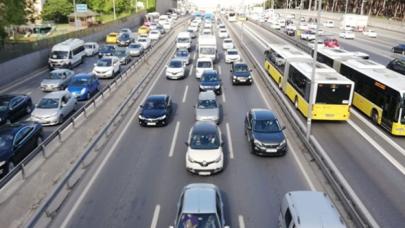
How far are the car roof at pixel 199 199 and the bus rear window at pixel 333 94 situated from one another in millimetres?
12512

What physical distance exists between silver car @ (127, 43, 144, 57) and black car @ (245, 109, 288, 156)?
1270 inches

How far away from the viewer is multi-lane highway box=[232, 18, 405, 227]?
49.9ft

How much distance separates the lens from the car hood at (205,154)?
57.5 feet

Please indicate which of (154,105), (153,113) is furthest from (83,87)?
→ (153,113)

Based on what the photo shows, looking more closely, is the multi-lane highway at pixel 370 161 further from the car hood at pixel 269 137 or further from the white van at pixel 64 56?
the white van at pixel 64 56

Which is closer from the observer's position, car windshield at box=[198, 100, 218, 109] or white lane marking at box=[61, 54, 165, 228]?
white lane marking at box=[61, 54, 165, 228]

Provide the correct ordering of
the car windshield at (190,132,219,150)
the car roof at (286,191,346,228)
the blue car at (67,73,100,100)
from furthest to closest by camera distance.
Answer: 1. the blue car at (67,73,100,100)
2. the car windshield at (190,132,219,150)
3. the car roof at (286,191,346,228)

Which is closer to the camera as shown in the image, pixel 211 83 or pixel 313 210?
pixel 313 210

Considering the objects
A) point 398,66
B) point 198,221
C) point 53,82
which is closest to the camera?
point 198,221

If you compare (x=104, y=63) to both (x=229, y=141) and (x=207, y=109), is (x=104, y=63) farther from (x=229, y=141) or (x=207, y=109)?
(x=229, y=141)

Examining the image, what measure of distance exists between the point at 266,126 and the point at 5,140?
12.5 meters

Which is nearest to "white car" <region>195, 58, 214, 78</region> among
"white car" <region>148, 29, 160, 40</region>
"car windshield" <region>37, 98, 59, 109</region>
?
"car windshield" <region>37, 98, 59, 109</region>

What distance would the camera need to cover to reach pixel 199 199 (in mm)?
12930

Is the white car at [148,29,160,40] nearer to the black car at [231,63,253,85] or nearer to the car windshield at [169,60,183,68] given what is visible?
the car windshield at [169,60,183,68]
